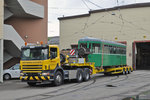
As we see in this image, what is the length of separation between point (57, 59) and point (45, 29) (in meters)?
12.0

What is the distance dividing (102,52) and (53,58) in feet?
21.9

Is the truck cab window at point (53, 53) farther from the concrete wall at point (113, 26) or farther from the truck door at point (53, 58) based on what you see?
the concrete wall at point (113, 26)

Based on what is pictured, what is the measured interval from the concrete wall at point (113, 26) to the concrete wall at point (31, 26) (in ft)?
39.7

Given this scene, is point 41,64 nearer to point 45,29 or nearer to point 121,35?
point 45,29

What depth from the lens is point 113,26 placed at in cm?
3659

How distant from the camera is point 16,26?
25641 millimetres

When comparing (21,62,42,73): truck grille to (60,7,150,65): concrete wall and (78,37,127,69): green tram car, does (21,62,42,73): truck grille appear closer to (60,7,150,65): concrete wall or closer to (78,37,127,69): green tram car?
(78,37,127,69): green tram car

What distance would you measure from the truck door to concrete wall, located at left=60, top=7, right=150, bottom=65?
20317mm

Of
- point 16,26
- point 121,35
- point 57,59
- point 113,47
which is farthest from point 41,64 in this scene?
point 121,35

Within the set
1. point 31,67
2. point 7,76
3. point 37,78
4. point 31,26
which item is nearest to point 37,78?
point 37,78

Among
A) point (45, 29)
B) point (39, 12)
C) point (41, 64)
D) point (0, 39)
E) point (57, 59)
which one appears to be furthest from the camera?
point (45, 29)

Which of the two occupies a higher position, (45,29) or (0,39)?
(45,29)

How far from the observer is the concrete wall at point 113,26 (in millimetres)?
34062

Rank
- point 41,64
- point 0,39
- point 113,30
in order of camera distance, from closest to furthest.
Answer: point 41,64 < point 0,39 < point 113,30
